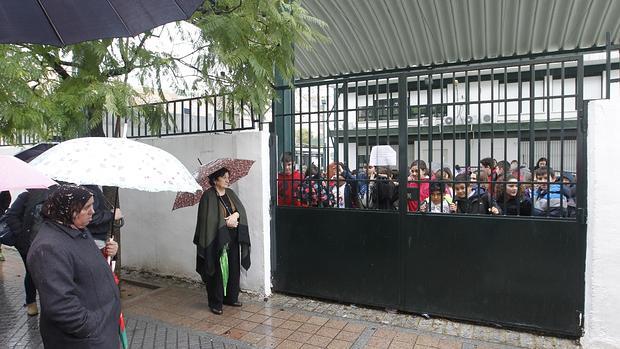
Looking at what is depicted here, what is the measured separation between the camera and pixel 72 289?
233 cm

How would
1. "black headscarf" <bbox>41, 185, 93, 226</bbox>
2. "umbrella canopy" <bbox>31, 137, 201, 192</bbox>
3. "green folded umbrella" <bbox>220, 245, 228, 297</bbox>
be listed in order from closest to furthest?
1. "black headscarf" <bbox>41, 185, 93, 226</bbox>
2. "umbrella canopy" <bbox>31, 137, 201, 192</bbox>
3. "green folded umbrella" <bbox>220, 245, 228, 297</bbox>

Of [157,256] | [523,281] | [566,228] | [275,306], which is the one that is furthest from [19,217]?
[566,228]

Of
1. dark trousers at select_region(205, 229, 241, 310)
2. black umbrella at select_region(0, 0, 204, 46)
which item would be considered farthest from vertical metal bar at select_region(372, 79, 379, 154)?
black umbrella at select_region(0, 0, 204, 46)

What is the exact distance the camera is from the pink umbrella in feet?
8.34

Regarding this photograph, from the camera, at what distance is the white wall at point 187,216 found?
17.9ft

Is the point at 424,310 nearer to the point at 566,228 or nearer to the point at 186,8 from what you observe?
the point at 566,228

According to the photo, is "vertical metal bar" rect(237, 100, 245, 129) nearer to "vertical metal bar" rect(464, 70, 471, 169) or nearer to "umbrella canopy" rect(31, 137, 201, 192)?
"umbrella canopy" rect(31, 137, 201, 192)

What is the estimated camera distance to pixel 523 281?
4.23m

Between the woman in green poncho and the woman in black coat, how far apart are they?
7.46ft

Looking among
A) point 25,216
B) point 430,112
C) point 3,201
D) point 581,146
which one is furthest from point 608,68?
point 3,201

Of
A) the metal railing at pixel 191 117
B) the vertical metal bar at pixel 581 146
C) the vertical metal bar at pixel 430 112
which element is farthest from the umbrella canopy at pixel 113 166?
the vertical metal bar at pixel 581 146

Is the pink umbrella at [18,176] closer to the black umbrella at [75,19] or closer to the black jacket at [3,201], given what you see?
the black umbrella at [75,19]

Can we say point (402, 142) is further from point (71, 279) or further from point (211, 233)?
point (71, 279)

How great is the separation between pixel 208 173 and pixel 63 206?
2.36 m
